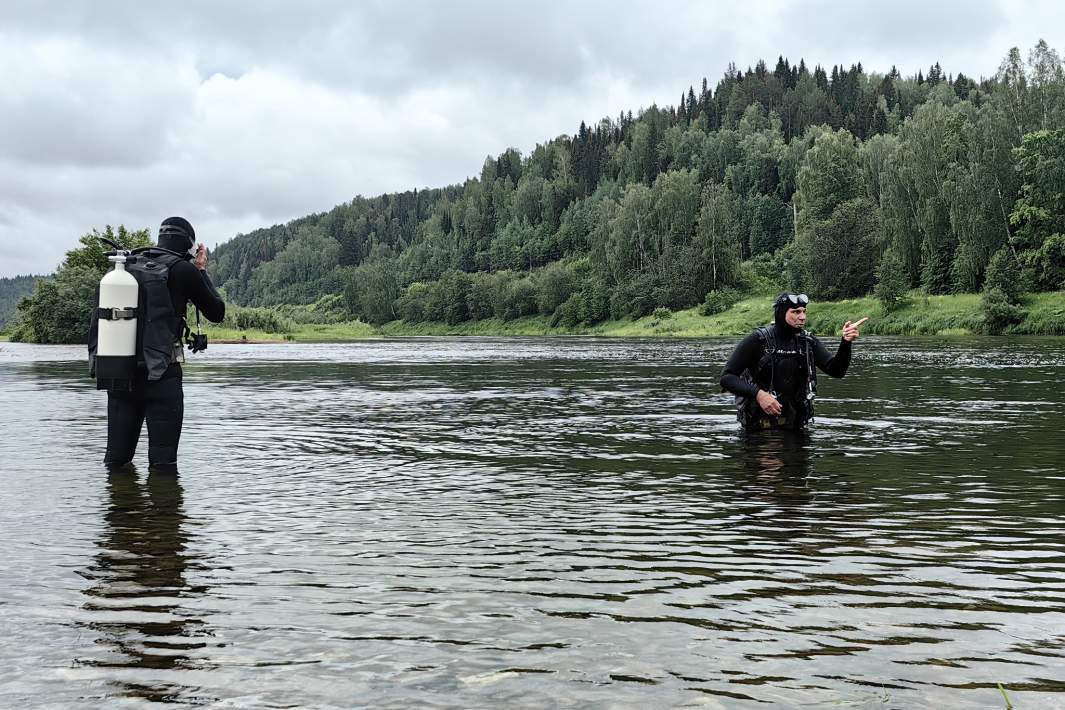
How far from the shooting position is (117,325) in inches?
429

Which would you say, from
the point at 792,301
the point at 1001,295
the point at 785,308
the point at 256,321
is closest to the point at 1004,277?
the point at 1001,295

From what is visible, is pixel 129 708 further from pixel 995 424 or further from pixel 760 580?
pixel 995 424

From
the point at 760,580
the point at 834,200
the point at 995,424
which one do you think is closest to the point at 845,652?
the point at 760,580

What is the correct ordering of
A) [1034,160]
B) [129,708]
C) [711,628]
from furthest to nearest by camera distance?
[1034,160]
[711,628]
[129,708]

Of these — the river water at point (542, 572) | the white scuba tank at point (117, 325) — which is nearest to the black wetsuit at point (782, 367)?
the river water at point (542, 572)

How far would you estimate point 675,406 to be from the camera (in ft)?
73.8

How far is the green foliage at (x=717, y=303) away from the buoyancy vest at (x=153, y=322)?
12848cm

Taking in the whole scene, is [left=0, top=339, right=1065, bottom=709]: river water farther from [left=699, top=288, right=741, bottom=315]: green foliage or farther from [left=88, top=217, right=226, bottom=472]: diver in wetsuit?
[left=699, top=288, right=741, bottom=315]: green foliage

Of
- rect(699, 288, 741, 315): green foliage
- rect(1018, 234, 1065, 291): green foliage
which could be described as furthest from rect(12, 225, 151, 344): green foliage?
rect(1018, 234, 1065, 291): green foliage

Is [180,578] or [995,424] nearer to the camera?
[180,578]

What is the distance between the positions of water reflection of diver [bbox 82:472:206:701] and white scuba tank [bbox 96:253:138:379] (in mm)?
1527

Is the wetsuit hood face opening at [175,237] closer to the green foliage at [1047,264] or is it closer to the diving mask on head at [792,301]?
the diving mask on head at [792,301]

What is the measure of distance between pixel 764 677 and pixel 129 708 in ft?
10.2

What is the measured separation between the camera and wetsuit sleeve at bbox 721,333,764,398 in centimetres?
1452
